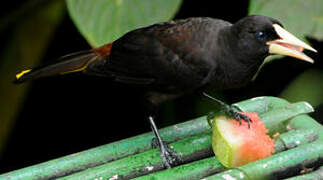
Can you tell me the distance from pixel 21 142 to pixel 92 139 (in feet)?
1.26

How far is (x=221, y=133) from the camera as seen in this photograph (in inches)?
72.0

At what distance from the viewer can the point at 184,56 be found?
213cm

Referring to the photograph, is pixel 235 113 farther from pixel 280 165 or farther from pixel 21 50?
pixel 21 50

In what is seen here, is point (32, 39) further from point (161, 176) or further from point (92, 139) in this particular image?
point (161, 176)

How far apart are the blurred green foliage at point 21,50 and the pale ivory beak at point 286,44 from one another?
1.24 metres

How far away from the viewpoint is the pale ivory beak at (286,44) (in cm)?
196

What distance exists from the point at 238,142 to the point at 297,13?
700mm

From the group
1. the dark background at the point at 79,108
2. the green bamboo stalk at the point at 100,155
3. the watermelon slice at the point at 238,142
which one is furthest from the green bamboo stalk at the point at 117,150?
the dark background at the point at 79,108

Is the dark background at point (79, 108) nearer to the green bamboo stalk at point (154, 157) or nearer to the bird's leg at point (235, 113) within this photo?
the bird's leg at point (235, 113)

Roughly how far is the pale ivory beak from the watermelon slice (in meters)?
0.25

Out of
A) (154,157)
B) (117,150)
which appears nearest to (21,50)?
(117,150)

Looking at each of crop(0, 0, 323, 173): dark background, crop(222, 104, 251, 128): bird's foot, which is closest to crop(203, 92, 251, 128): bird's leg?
crop(222, 104, 251, 128): bird's foot

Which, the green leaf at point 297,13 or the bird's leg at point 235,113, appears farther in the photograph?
the green leaf at point 297,13

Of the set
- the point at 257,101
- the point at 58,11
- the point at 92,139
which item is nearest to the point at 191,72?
the point at 257,101
